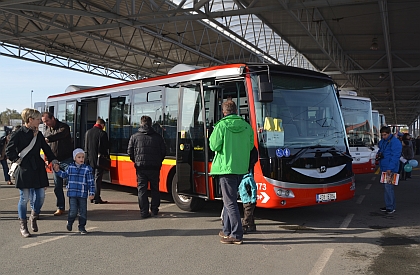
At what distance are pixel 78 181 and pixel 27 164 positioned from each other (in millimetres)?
795

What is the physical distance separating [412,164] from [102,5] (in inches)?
500

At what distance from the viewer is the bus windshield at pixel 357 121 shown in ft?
47.9

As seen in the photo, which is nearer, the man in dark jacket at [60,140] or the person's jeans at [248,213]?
the person's jeans at [248,213]

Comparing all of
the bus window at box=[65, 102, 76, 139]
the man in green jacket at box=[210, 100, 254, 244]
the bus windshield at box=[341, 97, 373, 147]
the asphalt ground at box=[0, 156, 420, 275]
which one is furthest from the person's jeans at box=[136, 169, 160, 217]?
the bus windshield at box=[341, 97, 373, 147]

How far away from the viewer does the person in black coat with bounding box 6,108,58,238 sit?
671 cm

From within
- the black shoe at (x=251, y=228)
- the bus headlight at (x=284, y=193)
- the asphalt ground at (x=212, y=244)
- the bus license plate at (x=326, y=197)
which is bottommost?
the asphalt ground at (x=212, y=244)

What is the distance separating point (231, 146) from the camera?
6156mm

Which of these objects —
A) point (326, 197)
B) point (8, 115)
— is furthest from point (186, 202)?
point (8, 115)

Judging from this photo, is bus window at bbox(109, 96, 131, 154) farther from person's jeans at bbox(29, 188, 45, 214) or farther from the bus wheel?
person's jeans at bbox(29, 188, 45, 214)

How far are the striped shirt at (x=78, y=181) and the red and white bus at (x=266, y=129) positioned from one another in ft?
6.44

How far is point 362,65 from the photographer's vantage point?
30.6 m

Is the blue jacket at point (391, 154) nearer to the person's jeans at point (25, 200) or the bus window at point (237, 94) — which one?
the bus window at point (237, 94)

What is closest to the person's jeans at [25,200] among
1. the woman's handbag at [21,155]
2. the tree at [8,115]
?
the woman's handbag at [21,155]

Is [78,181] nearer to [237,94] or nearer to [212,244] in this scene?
[212,244]
